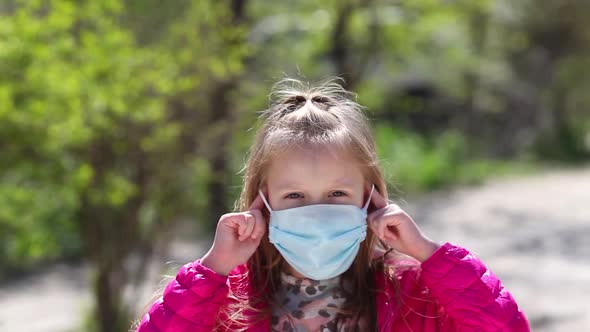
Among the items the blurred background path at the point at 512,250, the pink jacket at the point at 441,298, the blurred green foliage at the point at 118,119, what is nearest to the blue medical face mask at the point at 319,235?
the pink jacket at the point at 441,298

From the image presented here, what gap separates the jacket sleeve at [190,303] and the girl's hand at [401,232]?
40cm

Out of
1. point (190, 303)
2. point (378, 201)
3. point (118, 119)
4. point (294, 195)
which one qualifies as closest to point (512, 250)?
point (118, 119)

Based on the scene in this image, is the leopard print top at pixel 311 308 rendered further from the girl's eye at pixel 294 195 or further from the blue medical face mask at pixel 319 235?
the girl's eye at pixel 294 195

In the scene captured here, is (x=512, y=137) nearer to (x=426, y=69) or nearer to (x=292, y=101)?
(x=426, y=69)

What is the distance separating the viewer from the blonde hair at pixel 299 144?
6.47ft

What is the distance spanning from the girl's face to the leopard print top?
214 mm

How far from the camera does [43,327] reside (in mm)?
8781

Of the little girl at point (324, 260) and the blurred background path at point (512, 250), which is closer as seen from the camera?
the little girl at point (324, 260)

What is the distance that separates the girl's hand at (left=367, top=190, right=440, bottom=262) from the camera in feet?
6.36

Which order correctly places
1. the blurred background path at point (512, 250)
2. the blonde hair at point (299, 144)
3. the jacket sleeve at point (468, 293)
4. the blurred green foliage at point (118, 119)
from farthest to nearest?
1. the blurred background path at point (512, 250)
2. the blurred green foliage at point (118, 119)
3. the blonde hair at point (299, 144)
4. the jacket sleeve at point (468, 293)

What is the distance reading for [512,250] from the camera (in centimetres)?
907

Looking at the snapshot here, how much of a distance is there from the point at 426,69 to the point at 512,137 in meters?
2.86

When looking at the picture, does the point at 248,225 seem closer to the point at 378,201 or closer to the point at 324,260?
the point at 324,260

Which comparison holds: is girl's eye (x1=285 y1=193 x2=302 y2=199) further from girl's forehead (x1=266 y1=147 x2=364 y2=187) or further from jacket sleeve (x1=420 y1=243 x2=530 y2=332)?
jacket sleeve (x1=420 y1=243 x2=530 y2=332)
